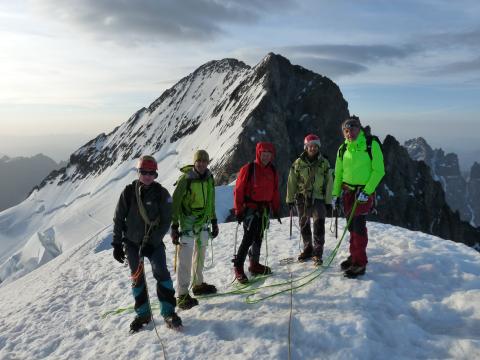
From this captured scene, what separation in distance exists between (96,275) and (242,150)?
32.2 metres

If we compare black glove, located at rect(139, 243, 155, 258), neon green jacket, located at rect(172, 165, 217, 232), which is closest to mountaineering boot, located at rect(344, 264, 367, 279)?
neon green jacket, located at rect(172, 165, 217, 232)

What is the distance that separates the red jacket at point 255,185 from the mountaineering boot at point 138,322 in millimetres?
2662

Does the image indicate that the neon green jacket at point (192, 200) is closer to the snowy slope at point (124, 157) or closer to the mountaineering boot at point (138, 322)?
the mountaineering boot at point (138, 322)

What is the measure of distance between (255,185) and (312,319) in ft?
9.39

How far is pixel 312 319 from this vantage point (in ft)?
21.1

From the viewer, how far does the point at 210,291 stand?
8125mm

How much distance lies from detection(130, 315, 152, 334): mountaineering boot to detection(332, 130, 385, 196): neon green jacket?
4.74 metres

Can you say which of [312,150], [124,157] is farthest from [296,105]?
[312,150]

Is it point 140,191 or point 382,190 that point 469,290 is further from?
point 382,190

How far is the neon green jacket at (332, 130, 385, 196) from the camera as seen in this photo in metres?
7.48

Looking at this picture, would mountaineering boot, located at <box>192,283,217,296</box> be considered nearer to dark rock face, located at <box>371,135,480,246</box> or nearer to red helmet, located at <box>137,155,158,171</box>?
red helmet, located at <box>137,155,158,171</box>

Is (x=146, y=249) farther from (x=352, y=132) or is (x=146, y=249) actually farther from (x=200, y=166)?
(x=352, y=132)

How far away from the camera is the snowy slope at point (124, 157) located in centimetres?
5388

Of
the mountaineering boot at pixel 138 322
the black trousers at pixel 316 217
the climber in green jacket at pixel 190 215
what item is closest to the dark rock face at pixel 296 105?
the black trousers at pixel 316 217
